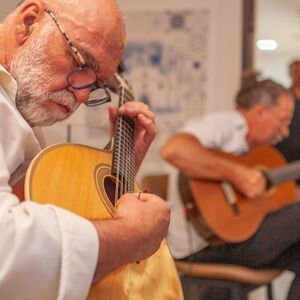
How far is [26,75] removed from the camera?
833 mm

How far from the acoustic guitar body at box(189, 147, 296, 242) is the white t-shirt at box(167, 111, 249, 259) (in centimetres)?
5

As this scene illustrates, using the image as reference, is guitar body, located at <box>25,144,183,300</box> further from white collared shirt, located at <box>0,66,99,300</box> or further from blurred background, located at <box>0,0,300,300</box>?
blurred background, located at <box>0,0,300,300</box>

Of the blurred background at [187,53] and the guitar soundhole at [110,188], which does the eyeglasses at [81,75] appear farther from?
the blurred background at [187,53]

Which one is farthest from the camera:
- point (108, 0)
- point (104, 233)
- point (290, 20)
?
point (290, 20)

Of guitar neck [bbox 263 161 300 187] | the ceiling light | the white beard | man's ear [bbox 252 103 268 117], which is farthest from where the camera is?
the ceiling light

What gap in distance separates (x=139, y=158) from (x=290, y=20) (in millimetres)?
2169

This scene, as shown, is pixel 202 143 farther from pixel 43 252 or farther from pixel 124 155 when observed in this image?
pixel 43 252

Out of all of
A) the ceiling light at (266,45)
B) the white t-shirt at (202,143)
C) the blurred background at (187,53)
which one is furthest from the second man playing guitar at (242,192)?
the ceiling light at (266,45)

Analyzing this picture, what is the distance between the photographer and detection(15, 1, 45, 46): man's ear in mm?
849

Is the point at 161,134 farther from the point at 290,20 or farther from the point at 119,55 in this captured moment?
the point at 119,55

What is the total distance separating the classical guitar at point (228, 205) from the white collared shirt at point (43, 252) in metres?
1.08

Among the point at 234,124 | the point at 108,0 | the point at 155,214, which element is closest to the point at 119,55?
the point at 108,0

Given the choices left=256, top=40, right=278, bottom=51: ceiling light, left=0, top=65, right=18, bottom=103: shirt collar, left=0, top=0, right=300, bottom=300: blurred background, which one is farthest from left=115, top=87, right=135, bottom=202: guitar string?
left=256, top=40, right=278, bottom=51: ceiling light

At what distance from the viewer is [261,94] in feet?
6.72
